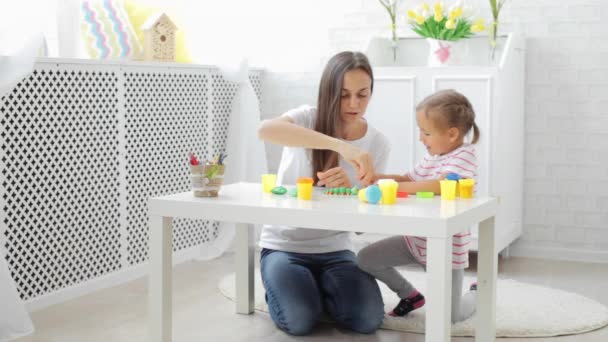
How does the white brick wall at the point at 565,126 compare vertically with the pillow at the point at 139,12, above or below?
below

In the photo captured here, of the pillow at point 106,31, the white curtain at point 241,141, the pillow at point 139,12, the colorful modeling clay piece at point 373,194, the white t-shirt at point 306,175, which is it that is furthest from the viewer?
the white curtain at point 241,141

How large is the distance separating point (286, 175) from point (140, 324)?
2.42ft

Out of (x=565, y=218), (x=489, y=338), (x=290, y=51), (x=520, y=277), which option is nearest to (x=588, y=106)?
(x=565, y=218)

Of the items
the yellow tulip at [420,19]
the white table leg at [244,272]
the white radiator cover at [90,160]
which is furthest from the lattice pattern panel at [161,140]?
the yellow tulip at [420,19]

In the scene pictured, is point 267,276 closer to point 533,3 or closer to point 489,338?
point 489,338

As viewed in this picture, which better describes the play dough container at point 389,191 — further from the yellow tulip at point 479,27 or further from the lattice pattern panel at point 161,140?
the yellow tulip at point 479,27

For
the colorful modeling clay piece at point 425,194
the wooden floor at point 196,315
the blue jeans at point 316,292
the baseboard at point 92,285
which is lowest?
the wooden floor at point 196,315

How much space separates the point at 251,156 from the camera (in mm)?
4168

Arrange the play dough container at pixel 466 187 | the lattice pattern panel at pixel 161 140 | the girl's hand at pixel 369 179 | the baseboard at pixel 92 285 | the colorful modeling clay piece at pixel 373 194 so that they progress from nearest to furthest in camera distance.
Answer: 1. the colorful modeling clay piece at pixel 373 194
2. the play dough container at pixel 466 187
3. the girl's hand at pixel 369 179
4. the baseboard at pixel 92 285
5. the lattice pattern panel at pixel 161 140

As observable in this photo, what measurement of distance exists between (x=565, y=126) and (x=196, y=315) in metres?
2.12

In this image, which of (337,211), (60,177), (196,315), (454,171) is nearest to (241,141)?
(60,177)

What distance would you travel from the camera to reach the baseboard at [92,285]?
3.01 m

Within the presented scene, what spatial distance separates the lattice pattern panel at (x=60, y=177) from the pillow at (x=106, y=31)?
1.25ft

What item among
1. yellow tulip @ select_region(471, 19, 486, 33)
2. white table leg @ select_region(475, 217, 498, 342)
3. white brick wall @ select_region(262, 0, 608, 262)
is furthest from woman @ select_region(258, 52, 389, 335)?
white brick wall @ select_region(262, 0, 608, 262)
